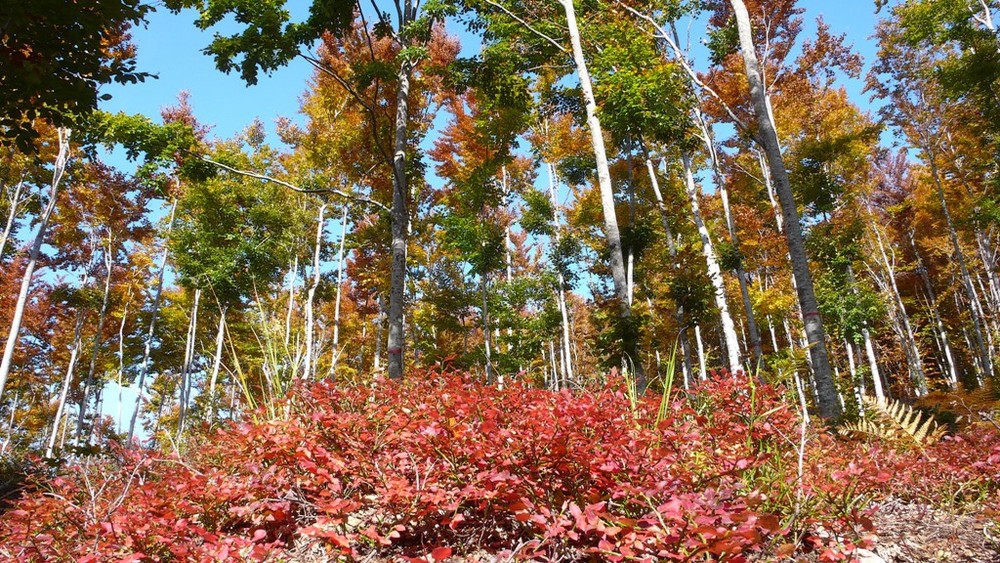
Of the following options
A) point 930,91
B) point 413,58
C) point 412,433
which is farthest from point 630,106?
point 930,91

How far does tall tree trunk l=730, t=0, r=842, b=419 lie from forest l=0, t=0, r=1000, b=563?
0.18 feet

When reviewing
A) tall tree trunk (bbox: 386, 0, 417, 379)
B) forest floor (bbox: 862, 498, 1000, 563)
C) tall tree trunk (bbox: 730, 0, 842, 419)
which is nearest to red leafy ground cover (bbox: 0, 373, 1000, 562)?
forest floor (bbox: 862, 498, 1000, 563)

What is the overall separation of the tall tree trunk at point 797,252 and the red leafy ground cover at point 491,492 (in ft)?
9.60

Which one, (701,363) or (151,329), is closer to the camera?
(701,363)

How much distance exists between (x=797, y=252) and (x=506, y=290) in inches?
351

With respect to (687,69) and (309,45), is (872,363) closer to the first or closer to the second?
(687,69)

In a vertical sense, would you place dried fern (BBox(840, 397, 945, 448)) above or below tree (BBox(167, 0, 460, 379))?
below

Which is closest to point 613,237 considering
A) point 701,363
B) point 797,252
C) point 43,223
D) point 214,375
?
point 701,363

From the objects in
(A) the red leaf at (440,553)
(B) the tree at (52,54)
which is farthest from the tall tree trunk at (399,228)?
(A) the red leaf at (440,553)

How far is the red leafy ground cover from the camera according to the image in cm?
164

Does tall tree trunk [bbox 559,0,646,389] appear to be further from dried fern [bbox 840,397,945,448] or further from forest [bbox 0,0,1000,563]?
dried fern [bbox 840,397,945,448]

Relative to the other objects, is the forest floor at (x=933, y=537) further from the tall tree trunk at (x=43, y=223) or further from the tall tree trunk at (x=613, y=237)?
the tall tree trunk at (x=43, y=223)

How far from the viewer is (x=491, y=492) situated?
1.81 metres

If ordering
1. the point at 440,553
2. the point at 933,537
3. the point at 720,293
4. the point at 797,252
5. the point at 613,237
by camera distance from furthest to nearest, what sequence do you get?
the point at 720,293, the point at 613,237, the point at 797,252, the point at 933,537, the point at 440,553
